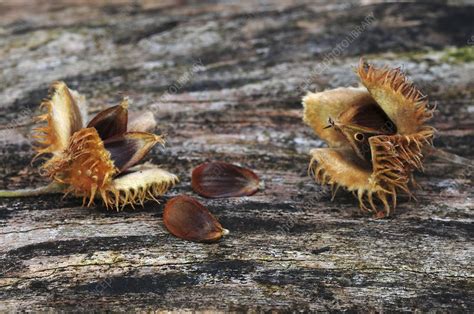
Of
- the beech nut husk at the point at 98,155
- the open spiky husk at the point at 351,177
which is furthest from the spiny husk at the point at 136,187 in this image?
the open spiky husk at the point at 351,177

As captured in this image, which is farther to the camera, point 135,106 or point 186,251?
point 135,106

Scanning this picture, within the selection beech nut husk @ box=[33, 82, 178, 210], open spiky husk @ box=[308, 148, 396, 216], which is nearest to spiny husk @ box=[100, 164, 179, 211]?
beech nut husk @ box=[33, 82, 178, 210]

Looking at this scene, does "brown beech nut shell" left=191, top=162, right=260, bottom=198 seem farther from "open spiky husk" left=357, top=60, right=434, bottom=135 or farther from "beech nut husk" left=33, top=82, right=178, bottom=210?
"open spiky husk" left=357, top=60, right=434, bottom=135

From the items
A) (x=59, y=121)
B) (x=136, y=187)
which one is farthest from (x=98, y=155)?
(x=59, y=121)

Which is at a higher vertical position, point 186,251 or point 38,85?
point 38,85

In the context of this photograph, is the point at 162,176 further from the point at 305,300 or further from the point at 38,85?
the point at 38,85

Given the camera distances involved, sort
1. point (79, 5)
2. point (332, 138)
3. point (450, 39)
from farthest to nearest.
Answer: point (79, 5)
point (450, 39)
point (332, 138)

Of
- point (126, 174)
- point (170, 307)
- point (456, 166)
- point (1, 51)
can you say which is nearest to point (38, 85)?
point (1, 51)
